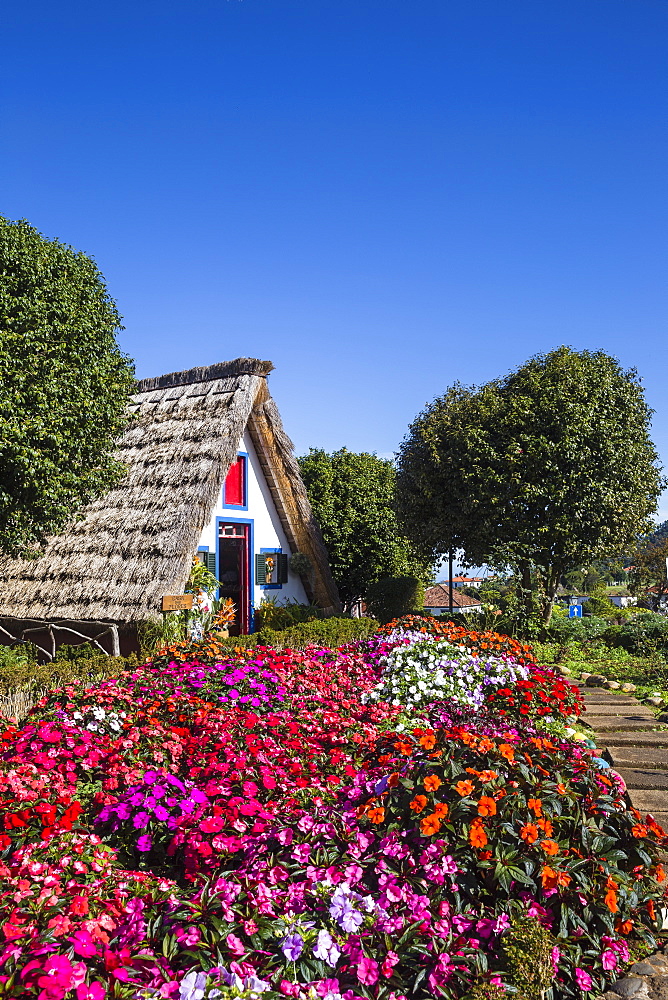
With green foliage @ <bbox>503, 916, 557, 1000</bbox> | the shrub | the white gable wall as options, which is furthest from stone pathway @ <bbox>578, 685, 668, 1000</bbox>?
the white gable wall

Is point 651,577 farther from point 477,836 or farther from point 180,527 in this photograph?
point 477,836

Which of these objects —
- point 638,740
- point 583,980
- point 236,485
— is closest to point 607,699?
point 638,740

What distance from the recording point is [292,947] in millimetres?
3324

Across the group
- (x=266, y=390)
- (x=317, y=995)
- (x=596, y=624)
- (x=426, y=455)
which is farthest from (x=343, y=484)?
(x=317, y=995)

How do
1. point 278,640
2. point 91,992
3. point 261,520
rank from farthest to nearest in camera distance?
point 261,520 → point 278,640 → point 91,992

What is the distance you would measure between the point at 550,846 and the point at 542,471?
1490cm

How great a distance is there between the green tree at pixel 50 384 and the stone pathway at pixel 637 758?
966 centimetres

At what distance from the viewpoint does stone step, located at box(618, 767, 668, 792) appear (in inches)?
251

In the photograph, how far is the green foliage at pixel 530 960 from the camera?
11.1 ft

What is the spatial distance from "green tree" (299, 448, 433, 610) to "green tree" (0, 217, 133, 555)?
954 cm

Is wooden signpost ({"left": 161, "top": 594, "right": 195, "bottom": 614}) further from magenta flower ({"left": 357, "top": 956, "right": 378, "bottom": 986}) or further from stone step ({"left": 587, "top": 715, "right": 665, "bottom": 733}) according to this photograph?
magenta flower ({"left": 357, "top": 956, "right": 378, "bottom": 986})

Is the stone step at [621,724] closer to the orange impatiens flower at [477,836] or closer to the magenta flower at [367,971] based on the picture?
the orange impatiens flower at [477,836]

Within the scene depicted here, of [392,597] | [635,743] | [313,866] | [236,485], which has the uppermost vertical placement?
[236,485]

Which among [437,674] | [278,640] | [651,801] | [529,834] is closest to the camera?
[529,834]
